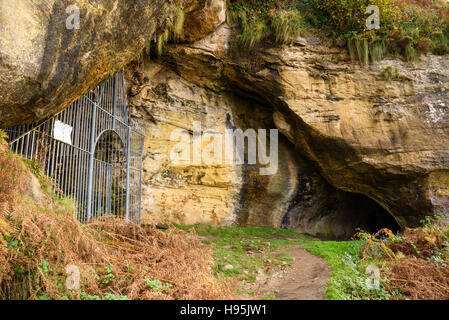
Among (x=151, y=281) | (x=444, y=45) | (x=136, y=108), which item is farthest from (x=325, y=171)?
(x=151, y=281)

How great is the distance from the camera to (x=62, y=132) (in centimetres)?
552

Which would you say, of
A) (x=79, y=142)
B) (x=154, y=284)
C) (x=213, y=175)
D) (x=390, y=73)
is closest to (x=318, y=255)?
(x=154, y=284)

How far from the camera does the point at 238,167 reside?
10.9 meters

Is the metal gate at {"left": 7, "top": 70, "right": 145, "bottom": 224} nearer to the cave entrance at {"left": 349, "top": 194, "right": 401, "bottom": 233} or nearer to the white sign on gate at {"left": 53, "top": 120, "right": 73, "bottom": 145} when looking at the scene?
the white sign on gate at {"left": 53, "top": 120, "right": 73, "bottom": 145}

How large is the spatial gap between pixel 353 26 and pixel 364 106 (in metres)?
2.81

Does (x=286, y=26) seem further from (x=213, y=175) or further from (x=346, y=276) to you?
(x=346, y=276)

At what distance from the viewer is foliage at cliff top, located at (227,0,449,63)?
32.1ft

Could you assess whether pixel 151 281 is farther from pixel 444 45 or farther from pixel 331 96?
pixel 444 45

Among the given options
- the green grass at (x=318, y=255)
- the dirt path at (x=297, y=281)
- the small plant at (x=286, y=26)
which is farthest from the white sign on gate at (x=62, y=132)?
the small plant at (x=286, y=26)

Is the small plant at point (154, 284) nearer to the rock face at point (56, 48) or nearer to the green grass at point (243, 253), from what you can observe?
the green grass at point (243, 253)

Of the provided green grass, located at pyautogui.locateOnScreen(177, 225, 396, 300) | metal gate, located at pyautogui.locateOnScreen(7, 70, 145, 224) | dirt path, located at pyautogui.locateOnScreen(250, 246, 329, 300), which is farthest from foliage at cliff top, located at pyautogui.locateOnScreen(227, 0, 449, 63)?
dirt path, located at pyautogui.locateOnScreen(250, 246, 329, 300)

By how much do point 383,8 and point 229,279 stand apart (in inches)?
396

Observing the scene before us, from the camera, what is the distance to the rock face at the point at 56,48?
385 cm
